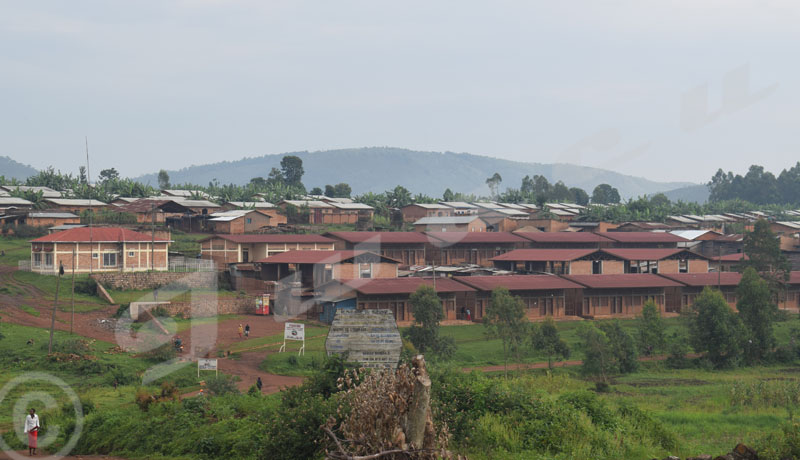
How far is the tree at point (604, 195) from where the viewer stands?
137000 mm

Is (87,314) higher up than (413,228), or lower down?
lower down

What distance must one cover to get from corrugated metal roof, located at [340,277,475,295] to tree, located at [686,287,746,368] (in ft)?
44.7

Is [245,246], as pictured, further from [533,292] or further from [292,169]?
[292,169]

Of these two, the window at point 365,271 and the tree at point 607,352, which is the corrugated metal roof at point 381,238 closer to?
the window at point 365,271

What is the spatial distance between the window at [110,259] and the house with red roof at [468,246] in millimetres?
25561

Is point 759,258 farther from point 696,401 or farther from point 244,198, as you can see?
point 244,198

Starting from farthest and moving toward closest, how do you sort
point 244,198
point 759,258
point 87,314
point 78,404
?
point 244,198
point 759,258
point 87,314
point 78,404

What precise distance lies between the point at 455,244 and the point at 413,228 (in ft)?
49.1

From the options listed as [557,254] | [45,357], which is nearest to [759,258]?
[557,254]

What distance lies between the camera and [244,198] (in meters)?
90.2

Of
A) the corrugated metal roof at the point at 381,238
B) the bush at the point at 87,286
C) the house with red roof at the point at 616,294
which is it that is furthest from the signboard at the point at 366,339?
the corrugated metal roof at the point at 381,238

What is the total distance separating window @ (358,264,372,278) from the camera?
4891 cm

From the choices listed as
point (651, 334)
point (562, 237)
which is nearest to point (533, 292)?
point (651, 334)

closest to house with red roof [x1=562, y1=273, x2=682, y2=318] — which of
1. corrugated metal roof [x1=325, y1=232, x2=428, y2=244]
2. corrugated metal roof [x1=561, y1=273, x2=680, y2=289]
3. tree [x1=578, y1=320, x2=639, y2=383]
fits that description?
corrugated metal roof [x1=561, y1=273, x2=680, y2=289]
